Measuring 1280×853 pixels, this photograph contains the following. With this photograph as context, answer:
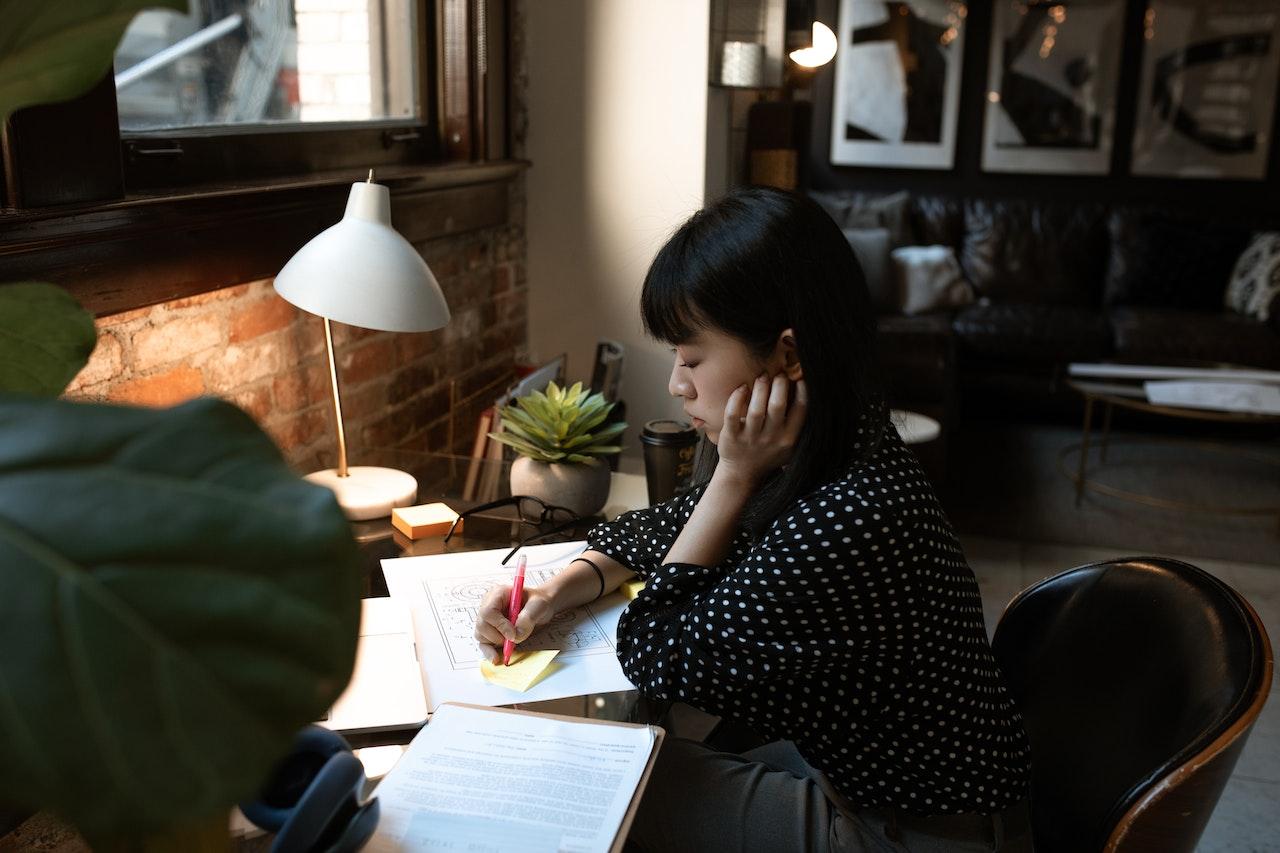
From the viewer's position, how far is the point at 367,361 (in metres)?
2.10

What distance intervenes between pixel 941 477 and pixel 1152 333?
180 centimetres

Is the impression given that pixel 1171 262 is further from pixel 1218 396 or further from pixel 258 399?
pixel 258 399

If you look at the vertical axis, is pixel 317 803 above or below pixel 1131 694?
above

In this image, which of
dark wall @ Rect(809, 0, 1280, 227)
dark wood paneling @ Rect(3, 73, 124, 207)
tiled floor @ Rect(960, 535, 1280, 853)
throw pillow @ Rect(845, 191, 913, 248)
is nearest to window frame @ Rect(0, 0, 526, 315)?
dark wood paneling @ Rect(3, 73, 124, 207)

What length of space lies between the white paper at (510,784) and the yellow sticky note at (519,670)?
0.11 meters

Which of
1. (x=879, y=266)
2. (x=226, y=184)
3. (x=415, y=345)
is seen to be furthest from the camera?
(x=879, y=266)

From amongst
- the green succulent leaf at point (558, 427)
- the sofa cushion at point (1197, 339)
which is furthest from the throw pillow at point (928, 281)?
the green succulent leaf at point (558, 427)

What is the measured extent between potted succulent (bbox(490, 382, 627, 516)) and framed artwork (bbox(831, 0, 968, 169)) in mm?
A: 5317

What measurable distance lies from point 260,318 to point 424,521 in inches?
17.1

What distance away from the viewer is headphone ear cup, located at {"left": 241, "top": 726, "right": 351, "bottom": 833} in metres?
0.81

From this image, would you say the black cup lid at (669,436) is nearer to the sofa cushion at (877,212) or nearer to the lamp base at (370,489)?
the lamp base at (370,489)

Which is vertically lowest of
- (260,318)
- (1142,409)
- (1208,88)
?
(1142,409)

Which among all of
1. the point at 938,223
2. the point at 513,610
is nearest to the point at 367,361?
the point at 513,610

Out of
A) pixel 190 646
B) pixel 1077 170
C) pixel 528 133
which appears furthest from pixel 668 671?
pixel 1077 170
